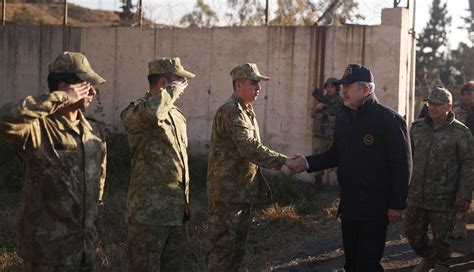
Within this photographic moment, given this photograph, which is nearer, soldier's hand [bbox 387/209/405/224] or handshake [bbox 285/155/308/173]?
→ soldier's hand [bbox 387/209/405/224]

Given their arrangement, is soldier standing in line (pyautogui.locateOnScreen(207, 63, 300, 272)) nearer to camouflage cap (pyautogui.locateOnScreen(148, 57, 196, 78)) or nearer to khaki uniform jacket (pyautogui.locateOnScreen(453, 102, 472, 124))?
camouflage cap (pyautogui.locateOnScreen(148, 57, 196, 78))

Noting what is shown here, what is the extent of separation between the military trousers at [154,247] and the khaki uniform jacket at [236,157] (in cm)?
68

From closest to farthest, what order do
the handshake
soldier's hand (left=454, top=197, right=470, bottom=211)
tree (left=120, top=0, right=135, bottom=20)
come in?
the handshake
soldier's hand (left=454, top=197, right=470, bottom=211)
tree (left=120, top=0, right=135, bottom=20)

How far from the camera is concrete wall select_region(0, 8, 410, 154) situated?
10.0 m

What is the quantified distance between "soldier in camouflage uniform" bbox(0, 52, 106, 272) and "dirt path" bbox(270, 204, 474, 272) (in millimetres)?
3083

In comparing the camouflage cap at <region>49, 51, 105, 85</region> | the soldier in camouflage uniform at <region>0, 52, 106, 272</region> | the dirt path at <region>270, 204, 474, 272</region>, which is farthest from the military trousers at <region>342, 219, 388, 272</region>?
the camouflage cap at <region>49, 51, 105, 85</region>

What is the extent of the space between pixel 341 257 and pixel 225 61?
5045 millimetres

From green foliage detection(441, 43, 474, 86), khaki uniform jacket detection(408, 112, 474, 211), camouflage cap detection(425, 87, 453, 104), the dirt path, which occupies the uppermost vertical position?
green foliage detection(441, 43, 474, 86)

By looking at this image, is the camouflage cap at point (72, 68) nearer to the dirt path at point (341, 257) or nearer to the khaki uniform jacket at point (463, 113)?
the dirt path at point (341, 257)

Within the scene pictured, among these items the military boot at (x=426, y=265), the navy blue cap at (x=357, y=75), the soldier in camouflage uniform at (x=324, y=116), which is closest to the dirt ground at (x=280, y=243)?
the military boot at (x=426, y=265)

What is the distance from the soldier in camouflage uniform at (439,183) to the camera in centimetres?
608

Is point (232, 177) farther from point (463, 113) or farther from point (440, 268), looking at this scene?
point (463, 113)

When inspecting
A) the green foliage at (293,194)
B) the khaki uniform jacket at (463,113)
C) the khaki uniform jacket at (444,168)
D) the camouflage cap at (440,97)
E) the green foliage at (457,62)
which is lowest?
the green foliage at (293,194)

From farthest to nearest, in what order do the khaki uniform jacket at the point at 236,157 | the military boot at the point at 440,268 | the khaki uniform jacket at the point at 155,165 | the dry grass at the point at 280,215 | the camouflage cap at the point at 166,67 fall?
the dry grass at the point at 280,215
the military boot at the point at 440,268
the khaki uniform jacket at the point at 236,157
the camouflage cap at the point at 166,67
the khaki uniform jacket at the point at 155,165
